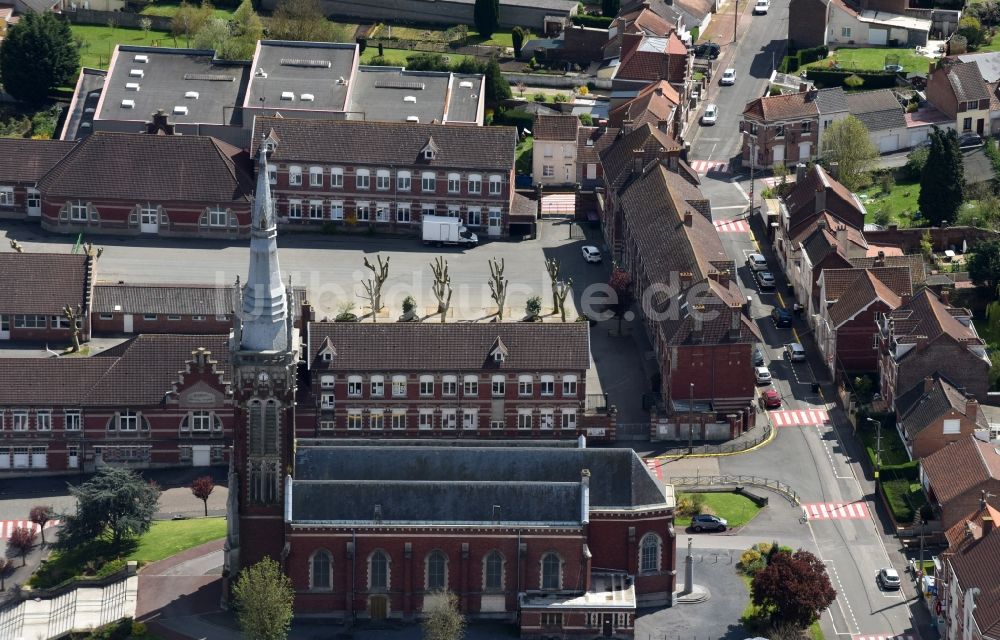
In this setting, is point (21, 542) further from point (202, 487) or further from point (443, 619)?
point (443, 619)

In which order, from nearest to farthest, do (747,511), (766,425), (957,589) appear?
(957,589) < (747,511) < (766,425)

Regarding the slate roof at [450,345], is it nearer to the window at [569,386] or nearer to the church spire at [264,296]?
the window at [569,386]

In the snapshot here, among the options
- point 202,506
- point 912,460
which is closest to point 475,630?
point 202,506

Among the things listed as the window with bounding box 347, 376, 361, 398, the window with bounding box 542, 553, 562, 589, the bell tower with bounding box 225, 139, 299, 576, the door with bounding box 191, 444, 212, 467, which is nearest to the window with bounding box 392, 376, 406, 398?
the window with bounding box 347, 376, 361, 398

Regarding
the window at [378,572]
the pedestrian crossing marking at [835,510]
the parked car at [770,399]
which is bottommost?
the window at [378,572]

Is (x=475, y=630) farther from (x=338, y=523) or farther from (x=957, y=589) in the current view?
(x=957, y=589)

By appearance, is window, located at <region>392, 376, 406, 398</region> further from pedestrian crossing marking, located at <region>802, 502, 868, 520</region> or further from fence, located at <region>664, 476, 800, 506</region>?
pedestrian crossing marking, located at <region>802, 502, 868, 520</region>

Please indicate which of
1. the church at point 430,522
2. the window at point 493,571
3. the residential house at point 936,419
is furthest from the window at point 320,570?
the residential house at point 936,419
